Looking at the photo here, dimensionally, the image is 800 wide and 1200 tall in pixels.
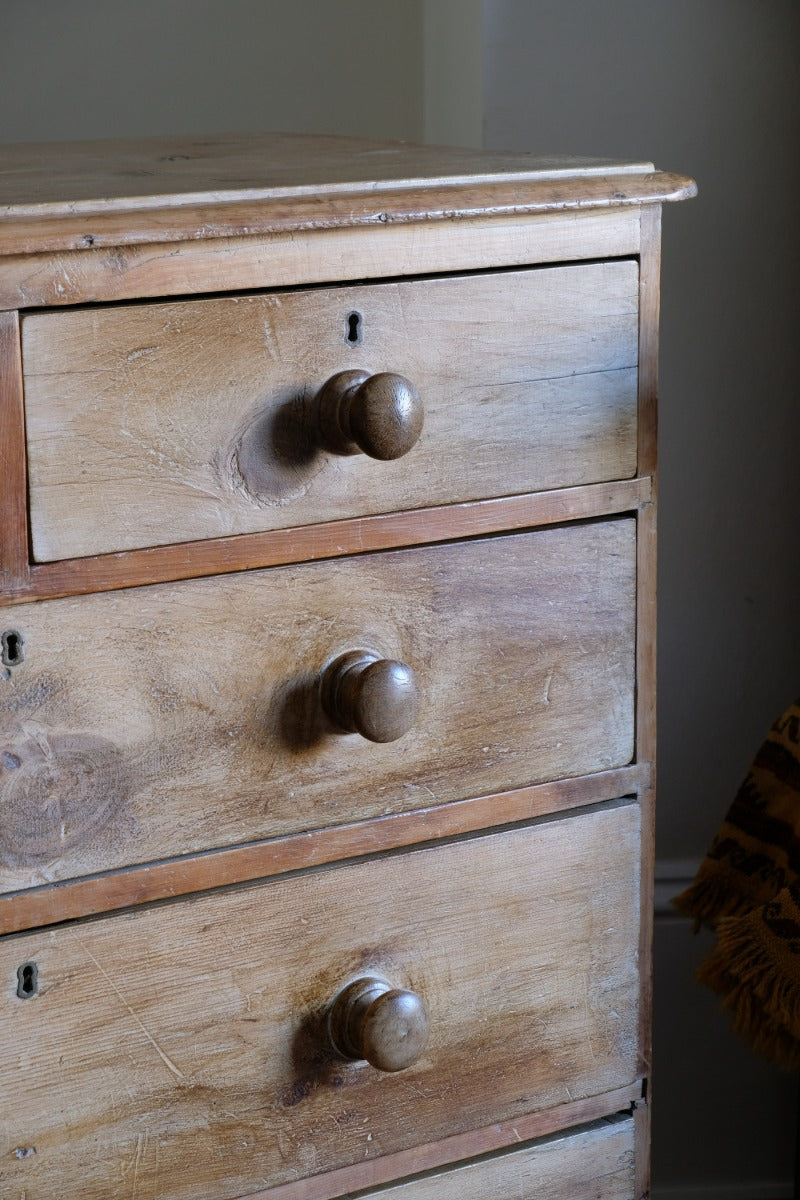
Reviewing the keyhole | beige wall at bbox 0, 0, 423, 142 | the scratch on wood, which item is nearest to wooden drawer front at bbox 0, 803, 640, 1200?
the scratch on wood

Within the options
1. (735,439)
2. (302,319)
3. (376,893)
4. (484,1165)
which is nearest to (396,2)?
(735,439)

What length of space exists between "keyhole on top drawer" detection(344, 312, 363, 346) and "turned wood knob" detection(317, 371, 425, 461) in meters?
0.02

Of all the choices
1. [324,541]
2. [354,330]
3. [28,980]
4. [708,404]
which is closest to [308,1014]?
[28,980]

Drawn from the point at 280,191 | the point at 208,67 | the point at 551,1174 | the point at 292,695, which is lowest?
the point at 551,1174

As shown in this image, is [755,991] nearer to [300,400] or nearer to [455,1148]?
[455,1148]

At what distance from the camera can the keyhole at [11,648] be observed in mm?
644

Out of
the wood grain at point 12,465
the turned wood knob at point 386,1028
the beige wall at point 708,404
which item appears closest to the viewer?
the wood grain at point 12,465

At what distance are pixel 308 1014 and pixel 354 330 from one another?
360 millimetres

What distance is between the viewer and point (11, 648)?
646 mm

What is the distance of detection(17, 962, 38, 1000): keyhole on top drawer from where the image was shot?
0.67 meters

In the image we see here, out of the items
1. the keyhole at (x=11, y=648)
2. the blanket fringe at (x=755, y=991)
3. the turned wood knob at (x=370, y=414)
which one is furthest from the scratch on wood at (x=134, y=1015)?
the blanket fringe at (x=755, y=991)

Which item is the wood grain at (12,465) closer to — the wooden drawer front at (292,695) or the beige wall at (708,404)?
the wooden drawer front at (292,695)

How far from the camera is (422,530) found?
2.36 ft

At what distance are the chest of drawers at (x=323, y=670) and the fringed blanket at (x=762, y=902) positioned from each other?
0.56 feet
